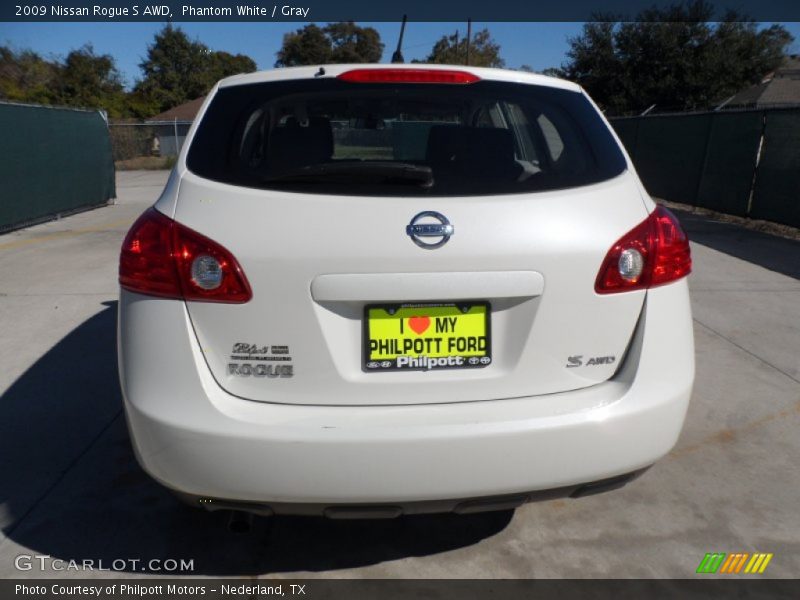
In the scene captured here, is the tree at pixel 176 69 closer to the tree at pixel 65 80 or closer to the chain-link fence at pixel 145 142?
the tree at pixel 65 80

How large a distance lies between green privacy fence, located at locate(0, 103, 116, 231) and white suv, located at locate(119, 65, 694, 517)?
952 centimetres

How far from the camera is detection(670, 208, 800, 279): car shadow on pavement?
27.2 ft

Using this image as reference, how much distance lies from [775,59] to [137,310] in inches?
1792

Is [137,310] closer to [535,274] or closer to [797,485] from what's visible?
[535,274]

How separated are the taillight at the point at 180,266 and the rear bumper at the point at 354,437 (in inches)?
2.1

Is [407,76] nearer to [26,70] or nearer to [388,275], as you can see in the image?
[388,275]

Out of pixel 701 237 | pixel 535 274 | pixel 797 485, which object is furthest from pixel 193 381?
pixel 701 237

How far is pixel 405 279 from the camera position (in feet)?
6.85

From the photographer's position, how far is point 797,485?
10.5ft

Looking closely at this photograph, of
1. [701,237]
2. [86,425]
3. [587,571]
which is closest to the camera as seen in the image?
[587,571]

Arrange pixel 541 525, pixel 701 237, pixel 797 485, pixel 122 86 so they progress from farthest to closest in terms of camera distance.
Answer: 1. pixel 122 86
2. pixel 701 237
3. pixel 797 485
4. pixel 541 525

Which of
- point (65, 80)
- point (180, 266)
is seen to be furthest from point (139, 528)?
point (65, 80)

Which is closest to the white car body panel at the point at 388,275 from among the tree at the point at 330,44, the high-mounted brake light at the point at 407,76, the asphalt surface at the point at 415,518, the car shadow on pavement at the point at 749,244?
the high-mounted brake light at the point at 407,76

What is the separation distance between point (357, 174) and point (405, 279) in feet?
1.22
